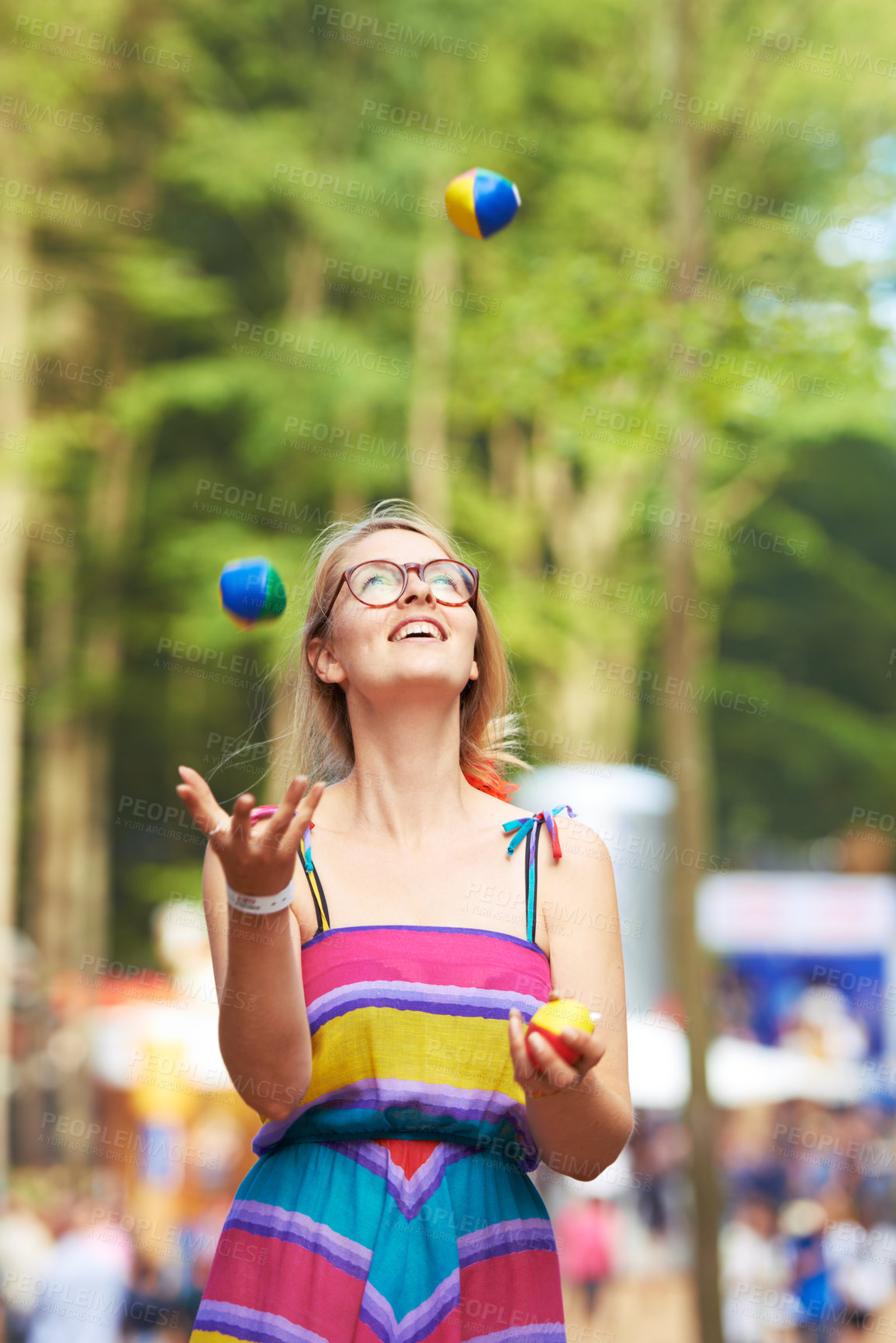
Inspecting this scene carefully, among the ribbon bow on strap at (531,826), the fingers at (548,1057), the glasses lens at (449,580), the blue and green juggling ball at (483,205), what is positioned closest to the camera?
the fingers at (548,1057)

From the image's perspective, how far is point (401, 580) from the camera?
2.44m

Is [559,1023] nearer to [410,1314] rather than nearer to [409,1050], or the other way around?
[409,1050]

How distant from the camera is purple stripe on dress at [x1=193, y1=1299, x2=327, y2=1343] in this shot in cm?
204

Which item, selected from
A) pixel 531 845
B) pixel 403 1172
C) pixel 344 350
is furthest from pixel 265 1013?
pixel 344 350

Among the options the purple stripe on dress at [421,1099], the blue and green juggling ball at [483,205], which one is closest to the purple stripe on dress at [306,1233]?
the purple stripe on dress at [421,1099]

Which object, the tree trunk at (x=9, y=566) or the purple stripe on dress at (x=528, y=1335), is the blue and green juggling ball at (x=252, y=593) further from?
the tree trunk at (x=9, y=566)

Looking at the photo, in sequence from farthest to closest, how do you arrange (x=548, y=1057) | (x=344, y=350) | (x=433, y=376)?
(x=344, y=350) < (x=433, y=376) < (x=548, y=1057)

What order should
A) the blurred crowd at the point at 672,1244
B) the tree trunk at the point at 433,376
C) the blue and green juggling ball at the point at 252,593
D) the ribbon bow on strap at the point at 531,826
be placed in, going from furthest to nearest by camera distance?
the tree trunk at the point at 433,376, the blurred crowd at the point at 672,1244, the blue and green juggling ball at the point at 252,593, the ribbon bow on strap at the point at 531,826

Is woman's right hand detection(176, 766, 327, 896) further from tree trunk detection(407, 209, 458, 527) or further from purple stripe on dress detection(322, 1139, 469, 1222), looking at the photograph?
tree trunk detection(407, 209, 458, 527)

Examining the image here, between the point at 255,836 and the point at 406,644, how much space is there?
0.53 meters

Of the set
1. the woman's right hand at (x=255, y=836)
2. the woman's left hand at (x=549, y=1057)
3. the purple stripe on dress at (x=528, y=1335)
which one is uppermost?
the woman's right hand at (x=255, y=836)

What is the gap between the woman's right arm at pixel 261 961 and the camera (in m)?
1.93

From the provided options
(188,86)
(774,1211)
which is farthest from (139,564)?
(774,1211)

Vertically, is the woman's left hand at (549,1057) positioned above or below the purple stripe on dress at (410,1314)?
above
